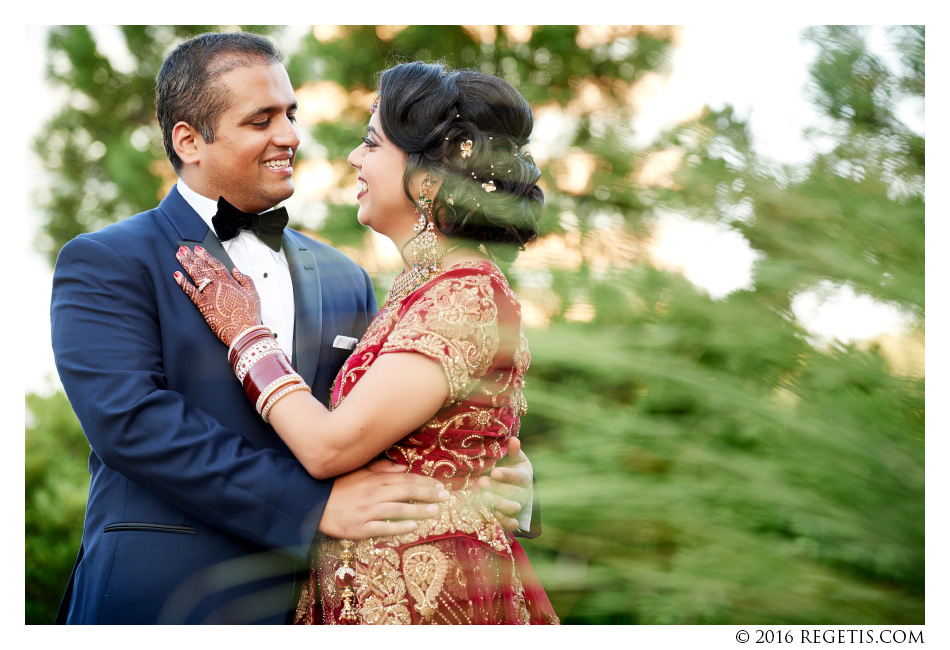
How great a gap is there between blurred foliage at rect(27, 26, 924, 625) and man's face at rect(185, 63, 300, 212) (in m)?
1.64

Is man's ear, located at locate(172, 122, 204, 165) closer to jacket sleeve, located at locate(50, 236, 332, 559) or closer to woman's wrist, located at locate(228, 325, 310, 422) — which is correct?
jacket sleeve, located at locate(50, 236, 332, 559)

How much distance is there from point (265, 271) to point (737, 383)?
5.72 ft

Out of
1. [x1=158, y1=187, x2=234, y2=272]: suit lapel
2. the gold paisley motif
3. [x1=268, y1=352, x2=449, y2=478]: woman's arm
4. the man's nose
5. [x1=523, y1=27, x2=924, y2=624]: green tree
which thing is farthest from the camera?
the man's nose

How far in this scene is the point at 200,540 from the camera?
1.77m

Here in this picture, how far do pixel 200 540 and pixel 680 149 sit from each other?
165 centimetres

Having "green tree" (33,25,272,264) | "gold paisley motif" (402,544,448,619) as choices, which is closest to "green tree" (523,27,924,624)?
"gold paisley motif" (402,544,448,619)

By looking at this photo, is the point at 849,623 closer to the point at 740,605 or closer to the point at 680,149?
the point at 740,605

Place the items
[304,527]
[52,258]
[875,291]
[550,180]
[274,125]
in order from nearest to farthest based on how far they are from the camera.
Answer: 1. [875,291]
2. [550,180]
3. [304,527]
4. [274,125]
5. [52,258]

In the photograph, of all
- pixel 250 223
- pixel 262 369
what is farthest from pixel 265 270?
pixel 262 369

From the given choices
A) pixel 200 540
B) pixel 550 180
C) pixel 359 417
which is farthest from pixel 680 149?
pixel 200 540

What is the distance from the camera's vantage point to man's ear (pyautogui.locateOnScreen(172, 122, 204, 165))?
6.64ft

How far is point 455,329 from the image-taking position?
1646mm

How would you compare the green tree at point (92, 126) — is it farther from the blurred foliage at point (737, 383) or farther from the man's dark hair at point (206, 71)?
the blurred foliage at point (737, 383)

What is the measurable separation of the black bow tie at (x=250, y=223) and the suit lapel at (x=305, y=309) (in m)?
0.08
